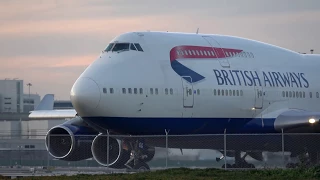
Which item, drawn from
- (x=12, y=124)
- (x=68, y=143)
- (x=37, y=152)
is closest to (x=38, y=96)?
(x=12, y=124)

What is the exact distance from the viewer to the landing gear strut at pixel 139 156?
39.4m

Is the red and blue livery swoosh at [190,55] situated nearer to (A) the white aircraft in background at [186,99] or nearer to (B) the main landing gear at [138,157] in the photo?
(A) the white aircraft in background at [186,99]

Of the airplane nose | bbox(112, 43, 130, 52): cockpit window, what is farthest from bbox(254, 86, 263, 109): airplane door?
the airplane nose

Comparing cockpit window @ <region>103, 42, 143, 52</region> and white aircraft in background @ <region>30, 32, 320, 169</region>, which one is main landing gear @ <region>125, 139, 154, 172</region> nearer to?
white aircraft in background @ <region>30, 32, 320, 169</region>

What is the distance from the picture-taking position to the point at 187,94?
132 ft

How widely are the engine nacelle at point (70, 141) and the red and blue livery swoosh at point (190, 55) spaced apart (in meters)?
5.01

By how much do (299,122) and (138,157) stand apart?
7709mm

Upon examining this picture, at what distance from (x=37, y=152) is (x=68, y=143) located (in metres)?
12.0

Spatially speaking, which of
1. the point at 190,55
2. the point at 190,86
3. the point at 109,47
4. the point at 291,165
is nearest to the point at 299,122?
the point at 291,165

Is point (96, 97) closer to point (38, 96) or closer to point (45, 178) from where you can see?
point (45, 178)

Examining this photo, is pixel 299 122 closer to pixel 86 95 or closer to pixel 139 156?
pixel 139 156

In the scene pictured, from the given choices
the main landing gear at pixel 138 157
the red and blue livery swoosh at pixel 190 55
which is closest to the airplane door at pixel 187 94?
the red and blue livery swoosh at pixel 190 55

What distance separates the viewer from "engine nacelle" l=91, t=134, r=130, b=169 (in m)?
41.1

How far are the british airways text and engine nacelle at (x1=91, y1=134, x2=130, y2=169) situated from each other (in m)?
5.18
